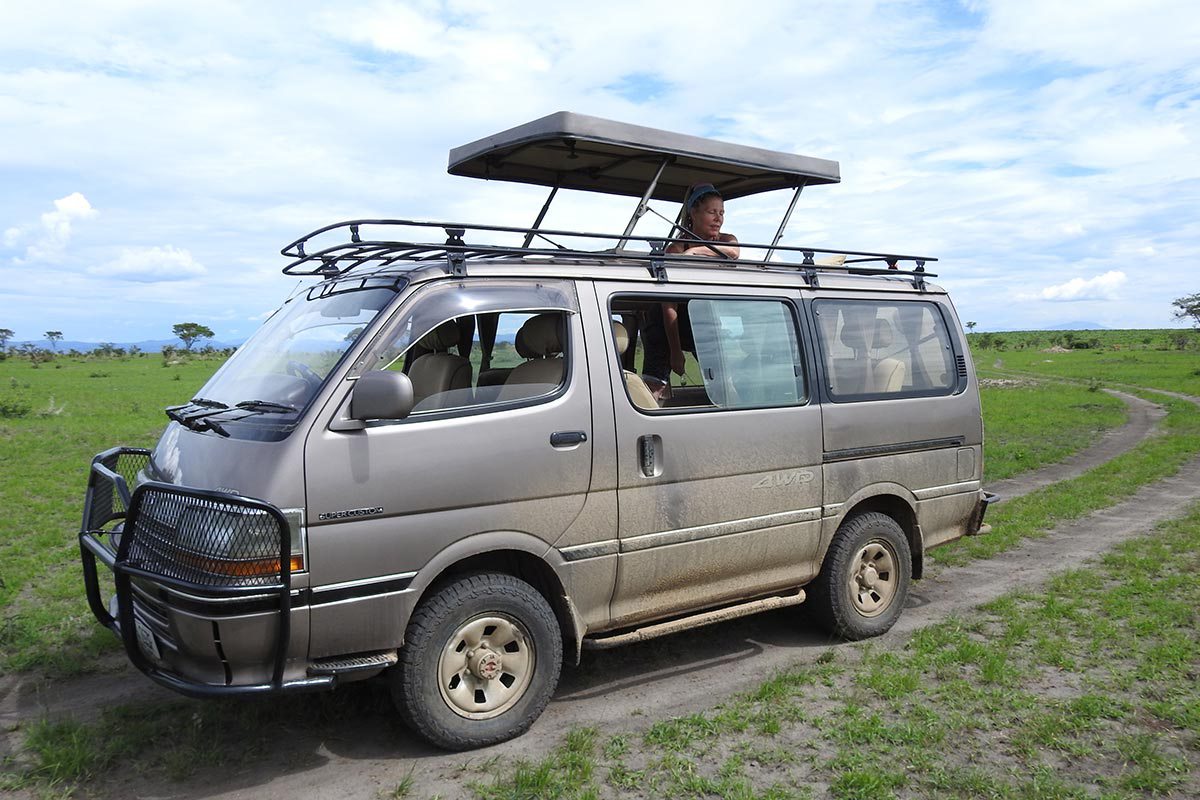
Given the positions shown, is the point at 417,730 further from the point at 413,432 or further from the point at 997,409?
the point at 997,409

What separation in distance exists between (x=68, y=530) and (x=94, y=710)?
4.67 m

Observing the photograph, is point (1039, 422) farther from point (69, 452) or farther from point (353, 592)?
point (353, 592)

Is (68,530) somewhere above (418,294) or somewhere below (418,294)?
below

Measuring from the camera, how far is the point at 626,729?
454cm

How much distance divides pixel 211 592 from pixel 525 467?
1.47 metres

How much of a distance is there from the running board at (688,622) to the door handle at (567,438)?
1048mm

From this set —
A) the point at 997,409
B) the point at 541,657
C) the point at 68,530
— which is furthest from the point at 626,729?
the point at 997,409

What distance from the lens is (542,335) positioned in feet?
15.6

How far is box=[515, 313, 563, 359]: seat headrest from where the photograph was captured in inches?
186

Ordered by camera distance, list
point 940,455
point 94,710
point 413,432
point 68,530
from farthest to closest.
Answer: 1. point 68,530
2. point 940,455
3. point 94,710
4. point 413,432

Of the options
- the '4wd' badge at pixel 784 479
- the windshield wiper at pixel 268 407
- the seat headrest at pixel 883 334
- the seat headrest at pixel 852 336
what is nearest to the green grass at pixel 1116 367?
the seat headrest at pixel 883 334

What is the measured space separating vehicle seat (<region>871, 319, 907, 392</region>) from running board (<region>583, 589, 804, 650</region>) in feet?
4.80

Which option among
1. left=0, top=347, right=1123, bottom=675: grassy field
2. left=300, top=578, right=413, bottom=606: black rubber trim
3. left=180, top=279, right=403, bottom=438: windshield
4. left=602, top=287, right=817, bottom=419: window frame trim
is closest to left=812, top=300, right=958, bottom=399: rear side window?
left=602, top=287, right=817, bottom=419: window frame trim

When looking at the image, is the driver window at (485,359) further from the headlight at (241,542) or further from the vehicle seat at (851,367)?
the vehicle seat at (851,367)
